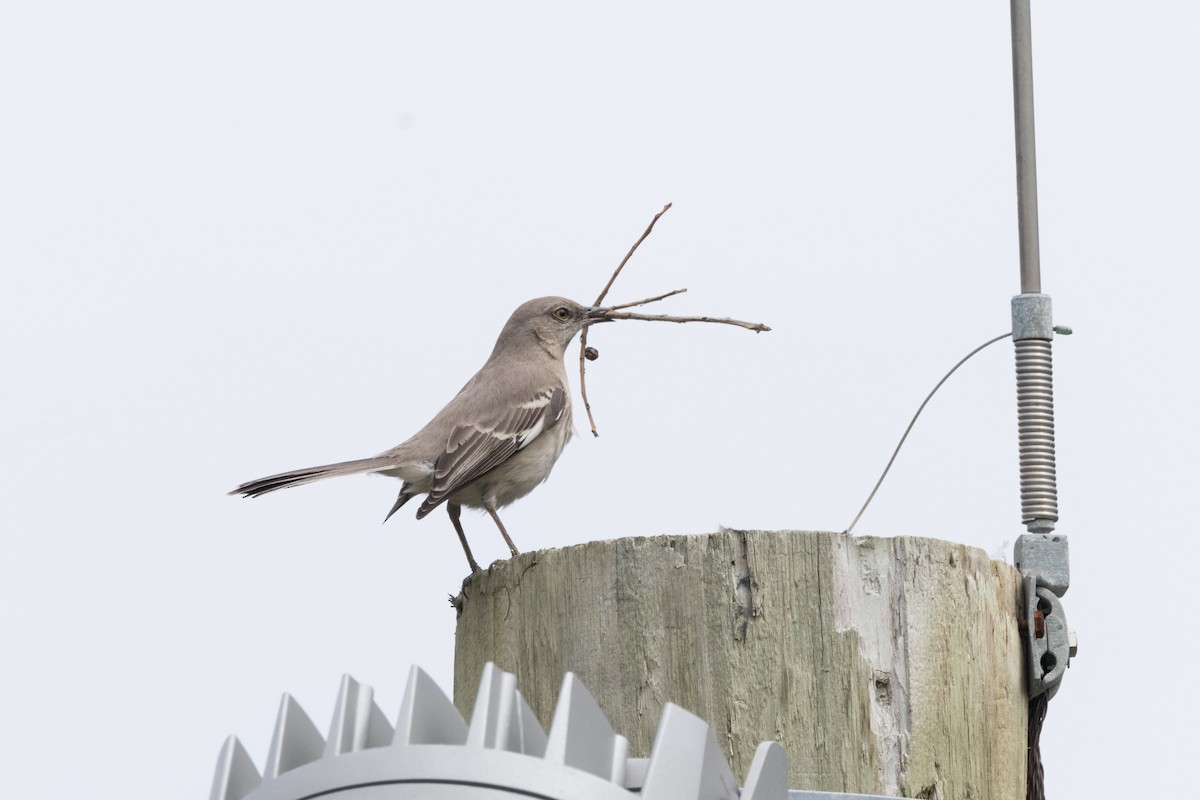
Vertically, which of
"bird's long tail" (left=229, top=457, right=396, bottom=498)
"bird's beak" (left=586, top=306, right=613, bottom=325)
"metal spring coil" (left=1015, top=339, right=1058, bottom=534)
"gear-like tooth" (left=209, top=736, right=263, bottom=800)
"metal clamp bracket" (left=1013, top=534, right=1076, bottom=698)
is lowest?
"gear-like tooth" (left=209, top=736, right=263, bottom=800)

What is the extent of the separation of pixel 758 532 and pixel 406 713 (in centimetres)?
155

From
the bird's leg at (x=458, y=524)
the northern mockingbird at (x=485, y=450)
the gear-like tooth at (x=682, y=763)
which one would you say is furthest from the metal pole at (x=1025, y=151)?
the bird's leg at (x=458, y=524)

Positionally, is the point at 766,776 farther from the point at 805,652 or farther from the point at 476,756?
the point at 805,652

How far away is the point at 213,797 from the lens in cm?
185

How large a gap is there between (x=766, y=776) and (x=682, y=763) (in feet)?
0.68

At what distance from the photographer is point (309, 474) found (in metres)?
6.75

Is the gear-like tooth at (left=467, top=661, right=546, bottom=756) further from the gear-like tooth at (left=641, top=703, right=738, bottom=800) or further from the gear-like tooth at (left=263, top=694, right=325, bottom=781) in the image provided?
the gear-like tooth at (left=263, top=694, right=325, bottom=781)

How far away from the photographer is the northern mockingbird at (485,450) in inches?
276

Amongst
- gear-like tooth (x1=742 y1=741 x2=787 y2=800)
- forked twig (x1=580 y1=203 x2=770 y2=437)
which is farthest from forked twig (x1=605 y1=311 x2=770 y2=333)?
gear-like tooth (x1=742 y1=741 x2=787 y2=800)

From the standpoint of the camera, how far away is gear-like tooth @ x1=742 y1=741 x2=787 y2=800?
1.90 m

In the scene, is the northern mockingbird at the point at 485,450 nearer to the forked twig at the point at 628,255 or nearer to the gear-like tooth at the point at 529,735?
the forked twig at the point at 628,255

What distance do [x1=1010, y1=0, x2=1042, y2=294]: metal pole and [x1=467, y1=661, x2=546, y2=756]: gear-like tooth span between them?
288cm

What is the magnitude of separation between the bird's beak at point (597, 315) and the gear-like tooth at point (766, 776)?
17.3 feet

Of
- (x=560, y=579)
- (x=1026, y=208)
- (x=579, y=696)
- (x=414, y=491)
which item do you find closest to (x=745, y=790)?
(x=579, y=696)
